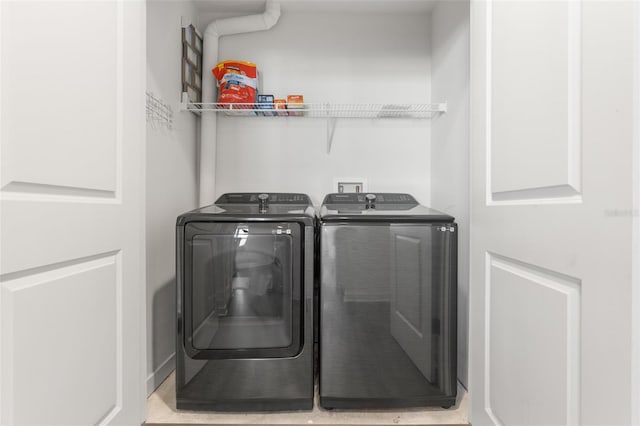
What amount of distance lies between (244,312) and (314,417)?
1.86 ft

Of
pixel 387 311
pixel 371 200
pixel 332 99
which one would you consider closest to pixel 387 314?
pixel 387 311

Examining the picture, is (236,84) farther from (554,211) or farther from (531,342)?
(531,342)

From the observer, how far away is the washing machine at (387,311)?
1.48 m

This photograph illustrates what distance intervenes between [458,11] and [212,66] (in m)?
1.51

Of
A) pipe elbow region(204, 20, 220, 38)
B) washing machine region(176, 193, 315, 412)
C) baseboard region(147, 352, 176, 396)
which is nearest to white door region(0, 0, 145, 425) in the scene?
washing machine region(176, 193, 315, 412)

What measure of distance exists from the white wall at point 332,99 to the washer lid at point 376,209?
23 centimetres

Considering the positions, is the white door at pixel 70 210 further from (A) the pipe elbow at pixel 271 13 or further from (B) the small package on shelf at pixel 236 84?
(A) the pipe elbow at pixel 271 13

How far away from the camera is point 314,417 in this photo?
4.84 feet

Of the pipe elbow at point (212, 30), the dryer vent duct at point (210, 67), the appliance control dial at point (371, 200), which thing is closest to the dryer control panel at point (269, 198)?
the dryer vent duct at point (210, 67)

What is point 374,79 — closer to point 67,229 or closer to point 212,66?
point 212,66

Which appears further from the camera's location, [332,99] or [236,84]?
[332,99]

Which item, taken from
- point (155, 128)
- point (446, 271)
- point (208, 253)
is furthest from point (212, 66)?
point (446, 271)

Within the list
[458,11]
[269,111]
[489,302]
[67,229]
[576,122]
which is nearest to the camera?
[576,122]

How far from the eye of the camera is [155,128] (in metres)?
1.68
